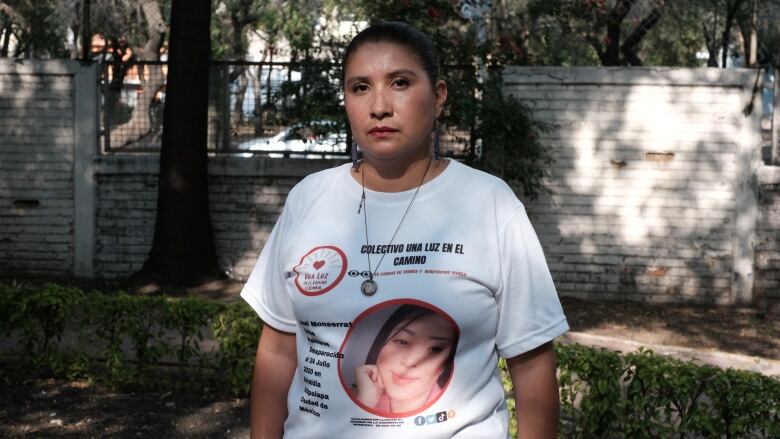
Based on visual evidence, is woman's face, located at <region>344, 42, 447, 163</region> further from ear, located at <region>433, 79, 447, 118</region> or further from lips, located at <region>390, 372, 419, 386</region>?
lips, located at <region>390, 372, 419, 386</region>

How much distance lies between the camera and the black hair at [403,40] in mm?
2281

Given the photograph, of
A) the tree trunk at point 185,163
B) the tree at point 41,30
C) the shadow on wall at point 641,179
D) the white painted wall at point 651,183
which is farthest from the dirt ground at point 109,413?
the tree at point 41,30

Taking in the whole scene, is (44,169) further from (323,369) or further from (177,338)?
(323,369)

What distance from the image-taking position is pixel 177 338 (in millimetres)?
7676

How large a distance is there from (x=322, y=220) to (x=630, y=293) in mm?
9318

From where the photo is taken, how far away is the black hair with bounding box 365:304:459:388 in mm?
2154

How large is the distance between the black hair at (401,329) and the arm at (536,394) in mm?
156

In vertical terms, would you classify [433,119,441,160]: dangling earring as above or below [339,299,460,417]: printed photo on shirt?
above

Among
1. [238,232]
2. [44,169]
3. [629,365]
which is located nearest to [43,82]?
[44,169]

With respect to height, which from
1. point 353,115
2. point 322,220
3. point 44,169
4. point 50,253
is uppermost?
point 353,115

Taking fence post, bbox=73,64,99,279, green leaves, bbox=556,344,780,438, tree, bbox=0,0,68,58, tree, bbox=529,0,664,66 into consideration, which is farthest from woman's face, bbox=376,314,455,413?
tree, bbox=0,0,68,58

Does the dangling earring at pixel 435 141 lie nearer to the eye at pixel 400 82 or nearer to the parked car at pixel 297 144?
the eye at pixel 400 82

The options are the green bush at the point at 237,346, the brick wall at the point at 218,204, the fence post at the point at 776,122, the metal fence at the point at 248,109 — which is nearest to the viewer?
Result: the green bush at the point at 237,346

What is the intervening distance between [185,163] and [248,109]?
111cm
